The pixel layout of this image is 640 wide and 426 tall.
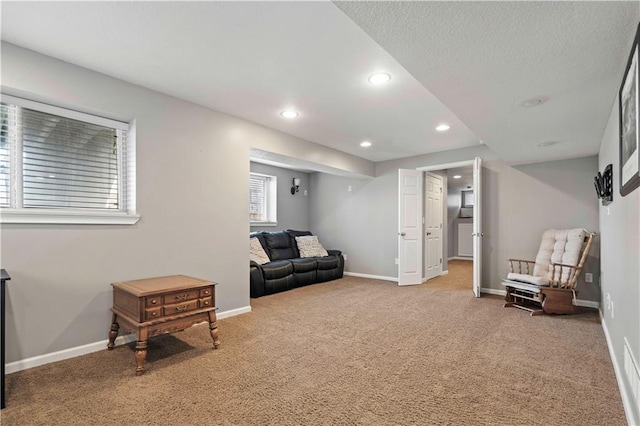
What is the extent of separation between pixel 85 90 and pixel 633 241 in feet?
12.9

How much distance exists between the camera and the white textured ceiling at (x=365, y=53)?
1490 mm

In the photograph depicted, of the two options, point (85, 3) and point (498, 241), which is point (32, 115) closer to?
point (85, 3)

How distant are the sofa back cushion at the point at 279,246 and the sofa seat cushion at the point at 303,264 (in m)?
0.37

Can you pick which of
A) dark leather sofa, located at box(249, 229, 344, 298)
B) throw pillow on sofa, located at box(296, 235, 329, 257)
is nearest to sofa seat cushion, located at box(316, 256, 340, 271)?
dark leather sofa, located at box(249, 229, 344, 298)

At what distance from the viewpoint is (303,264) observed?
217 inches

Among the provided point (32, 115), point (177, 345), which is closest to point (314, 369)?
point (177, 345)

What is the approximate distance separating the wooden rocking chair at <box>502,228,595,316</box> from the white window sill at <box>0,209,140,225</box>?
4.45 meters

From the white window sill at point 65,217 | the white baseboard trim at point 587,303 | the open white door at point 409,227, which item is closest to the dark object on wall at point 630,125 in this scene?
the white baseboard trim at point 587,303

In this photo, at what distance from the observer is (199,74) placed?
8.93 ft

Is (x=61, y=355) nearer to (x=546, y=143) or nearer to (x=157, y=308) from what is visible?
(x=157, y=308)

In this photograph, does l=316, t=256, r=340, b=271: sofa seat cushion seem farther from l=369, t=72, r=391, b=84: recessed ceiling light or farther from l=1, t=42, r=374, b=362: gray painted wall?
l=369, t=72, r=391, b=84: recessed ceiling light

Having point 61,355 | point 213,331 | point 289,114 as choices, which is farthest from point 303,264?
point 61,355

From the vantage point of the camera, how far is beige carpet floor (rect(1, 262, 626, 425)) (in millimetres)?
1804

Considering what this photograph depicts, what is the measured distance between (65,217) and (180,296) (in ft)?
3.55
